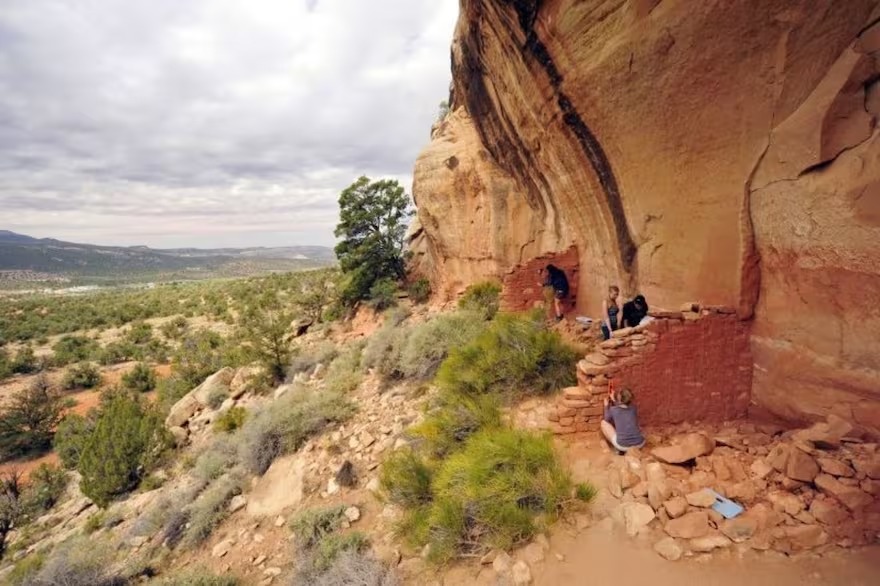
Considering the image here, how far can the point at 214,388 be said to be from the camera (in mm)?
11320

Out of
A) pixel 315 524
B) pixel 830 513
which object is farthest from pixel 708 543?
pixel 315 524

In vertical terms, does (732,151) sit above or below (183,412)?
above

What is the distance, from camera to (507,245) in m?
11.5

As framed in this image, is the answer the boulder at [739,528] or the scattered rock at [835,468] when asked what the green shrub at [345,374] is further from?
the scattered rock at [835,468]

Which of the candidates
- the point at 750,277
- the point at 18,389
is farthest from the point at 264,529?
the point at 18,389

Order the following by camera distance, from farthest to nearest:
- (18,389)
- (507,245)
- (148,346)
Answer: (148,346)
(18,389)
(507,245)

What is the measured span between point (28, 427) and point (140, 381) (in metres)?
3.55

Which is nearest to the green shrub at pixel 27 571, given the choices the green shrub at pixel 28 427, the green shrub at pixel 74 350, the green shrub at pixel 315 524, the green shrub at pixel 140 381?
the green shrub at pixel 315 524

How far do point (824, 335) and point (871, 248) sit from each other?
0.87 meters

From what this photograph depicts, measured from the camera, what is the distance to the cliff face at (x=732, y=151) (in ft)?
11.3

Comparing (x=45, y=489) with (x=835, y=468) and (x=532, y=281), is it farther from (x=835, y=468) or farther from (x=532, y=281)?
(x=835, y=468)

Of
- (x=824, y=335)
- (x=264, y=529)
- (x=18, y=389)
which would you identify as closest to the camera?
(x=824, y=335)

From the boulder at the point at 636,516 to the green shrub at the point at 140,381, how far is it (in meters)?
19.0

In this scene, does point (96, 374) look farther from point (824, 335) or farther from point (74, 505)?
point (824, 335)
